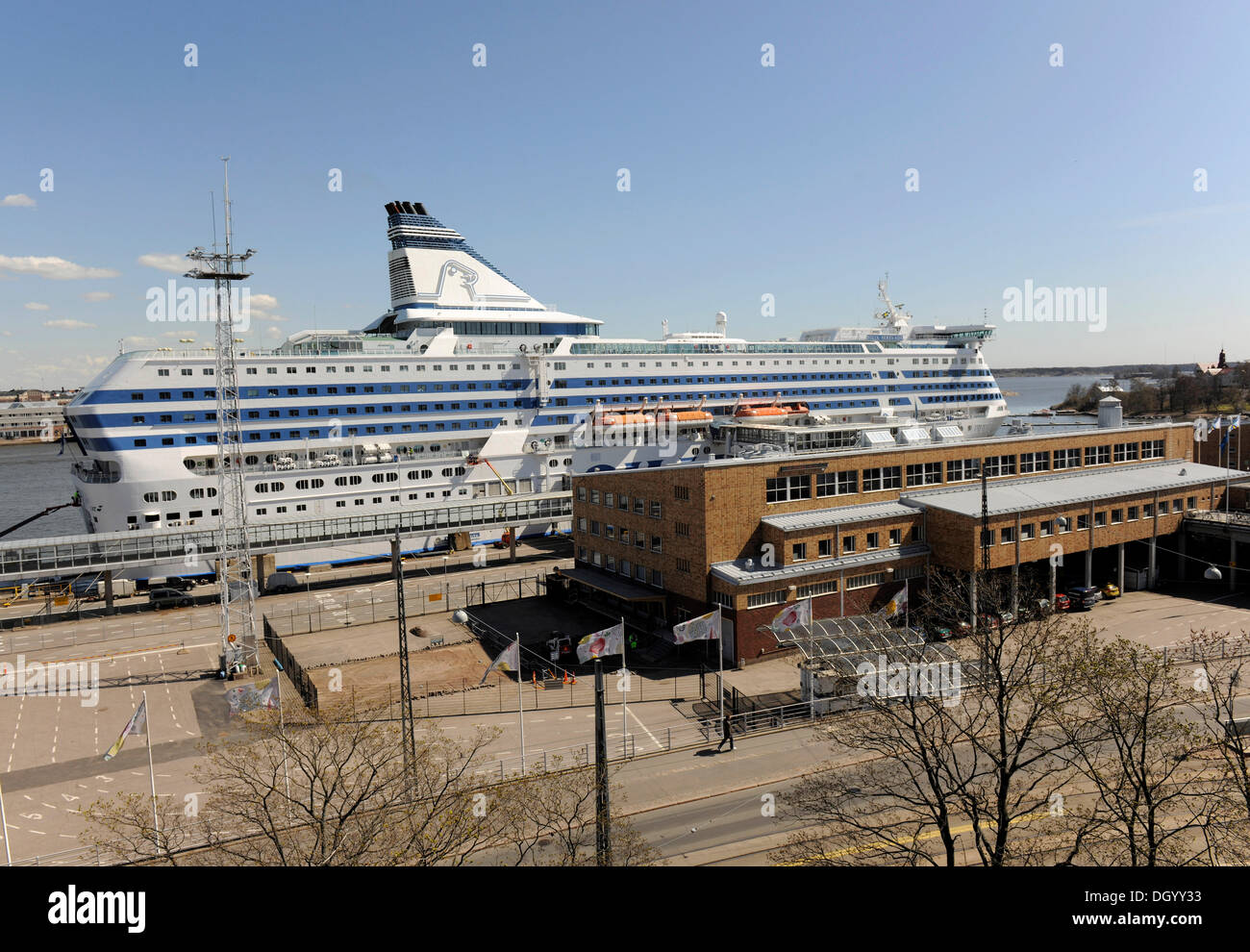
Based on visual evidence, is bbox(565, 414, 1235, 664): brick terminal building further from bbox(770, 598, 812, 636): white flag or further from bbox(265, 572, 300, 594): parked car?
bbox(265, 572, 300, 594): parked car

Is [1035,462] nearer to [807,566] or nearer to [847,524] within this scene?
[847,524]

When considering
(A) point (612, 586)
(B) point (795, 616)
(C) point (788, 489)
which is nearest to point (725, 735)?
(B) point (795, 616)

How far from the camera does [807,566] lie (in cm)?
2972

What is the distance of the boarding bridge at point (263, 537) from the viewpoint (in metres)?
35.3

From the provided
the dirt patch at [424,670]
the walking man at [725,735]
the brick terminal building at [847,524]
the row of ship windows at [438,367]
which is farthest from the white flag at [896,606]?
the row of ship windows at [438,367]

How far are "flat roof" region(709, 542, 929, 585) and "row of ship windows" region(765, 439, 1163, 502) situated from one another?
2941 millimetres

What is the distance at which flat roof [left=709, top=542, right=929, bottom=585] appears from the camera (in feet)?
92.8

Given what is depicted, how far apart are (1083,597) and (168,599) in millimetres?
43749

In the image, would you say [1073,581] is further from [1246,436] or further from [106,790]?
[106,790]

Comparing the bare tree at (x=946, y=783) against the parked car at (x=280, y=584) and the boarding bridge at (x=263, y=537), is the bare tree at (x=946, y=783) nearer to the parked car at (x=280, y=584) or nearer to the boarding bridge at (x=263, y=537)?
the boarding bridge at (x=263, y=537)

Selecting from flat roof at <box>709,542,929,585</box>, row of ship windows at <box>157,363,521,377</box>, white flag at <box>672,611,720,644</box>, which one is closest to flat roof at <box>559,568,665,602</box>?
flat roof at <box>709,542,929,585</box>

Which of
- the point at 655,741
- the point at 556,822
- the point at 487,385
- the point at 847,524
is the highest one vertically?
the point at 487,385
